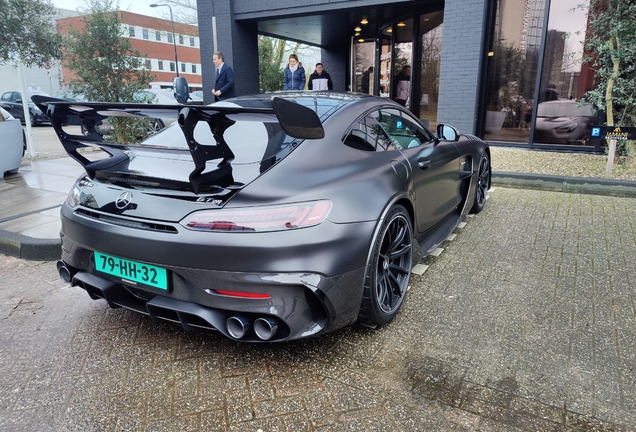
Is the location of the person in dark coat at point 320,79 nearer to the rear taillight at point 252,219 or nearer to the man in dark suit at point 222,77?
the man in dark suit at point 222,77

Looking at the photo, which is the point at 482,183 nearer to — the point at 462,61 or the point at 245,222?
the point at 245,222

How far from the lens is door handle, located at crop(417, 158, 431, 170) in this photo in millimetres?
3246

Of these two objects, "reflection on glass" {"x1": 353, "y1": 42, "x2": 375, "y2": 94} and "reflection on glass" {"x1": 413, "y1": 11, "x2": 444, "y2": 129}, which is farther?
"reflection on glass" {"x1": 353, "y1": 42, "x2": 375, "y2": 94}

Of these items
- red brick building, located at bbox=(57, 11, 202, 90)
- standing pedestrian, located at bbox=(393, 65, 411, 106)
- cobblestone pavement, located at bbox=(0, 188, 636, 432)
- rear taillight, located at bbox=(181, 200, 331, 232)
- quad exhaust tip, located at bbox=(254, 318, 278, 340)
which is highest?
red brick building, located at bbox=(57, 11, 202, 90)

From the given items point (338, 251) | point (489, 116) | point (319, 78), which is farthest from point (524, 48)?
point (338, 251)

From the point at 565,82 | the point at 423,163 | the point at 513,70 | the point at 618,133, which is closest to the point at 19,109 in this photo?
the point at 513,70

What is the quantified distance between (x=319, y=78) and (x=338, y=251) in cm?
989

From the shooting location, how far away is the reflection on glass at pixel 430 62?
11406mm

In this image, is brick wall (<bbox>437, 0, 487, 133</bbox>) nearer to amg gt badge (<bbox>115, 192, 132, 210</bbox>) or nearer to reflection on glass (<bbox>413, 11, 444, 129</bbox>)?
reflection on glass (<bbox>413, 11, 444, 129</bbox>)

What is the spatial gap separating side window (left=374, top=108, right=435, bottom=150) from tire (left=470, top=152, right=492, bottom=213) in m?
1.57

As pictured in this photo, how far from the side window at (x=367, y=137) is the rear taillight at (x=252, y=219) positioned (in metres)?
0.74

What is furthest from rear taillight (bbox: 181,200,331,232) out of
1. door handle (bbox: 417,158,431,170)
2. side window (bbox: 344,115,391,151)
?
door handle (bbox: 417,158,431,170)

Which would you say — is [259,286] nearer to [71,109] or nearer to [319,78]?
[71,109]

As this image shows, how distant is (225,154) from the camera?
2326 mm
